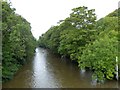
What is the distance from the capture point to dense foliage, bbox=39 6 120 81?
83.2 ft

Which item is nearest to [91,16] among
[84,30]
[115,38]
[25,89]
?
[84,30]

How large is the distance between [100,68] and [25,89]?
7.71 m

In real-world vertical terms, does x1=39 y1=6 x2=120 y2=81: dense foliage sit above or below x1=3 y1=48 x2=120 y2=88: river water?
above

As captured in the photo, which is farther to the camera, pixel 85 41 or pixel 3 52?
pixel 85 41

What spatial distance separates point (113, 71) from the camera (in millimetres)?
25516

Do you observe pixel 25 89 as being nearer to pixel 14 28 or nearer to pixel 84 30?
pixel 14 28

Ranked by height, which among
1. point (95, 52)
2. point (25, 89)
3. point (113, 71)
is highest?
point (95, 52)

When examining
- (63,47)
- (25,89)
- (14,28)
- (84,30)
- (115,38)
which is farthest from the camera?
(63,47)

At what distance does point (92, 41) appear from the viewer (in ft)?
112

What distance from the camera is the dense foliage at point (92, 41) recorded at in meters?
25.4

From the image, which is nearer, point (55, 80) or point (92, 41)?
point (55, 80)

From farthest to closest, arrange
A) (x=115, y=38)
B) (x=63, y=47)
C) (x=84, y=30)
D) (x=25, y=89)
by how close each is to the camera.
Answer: (x=63, y=47) < (x=84, y=30) < (x=115, y=38) < (x=25, y=89)

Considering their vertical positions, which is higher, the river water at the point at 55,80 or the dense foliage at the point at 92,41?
the dense foliage at the point at 92,41

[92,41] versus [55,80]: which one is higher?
[92,41]
